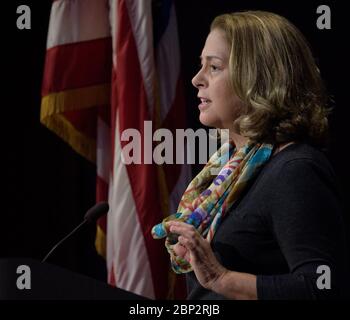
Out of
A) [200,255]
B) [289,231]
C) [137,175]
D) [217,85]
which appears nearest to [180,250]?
[200,255]

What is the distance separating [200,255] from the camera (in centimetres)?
113

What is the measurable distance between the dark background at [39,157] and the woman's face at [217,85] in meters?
1.14

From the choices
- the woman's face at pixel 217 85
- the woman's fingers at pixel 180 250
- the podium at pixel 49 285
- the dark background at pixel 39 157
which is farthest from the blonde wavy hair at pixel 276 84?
the dark background at pixel 39 157

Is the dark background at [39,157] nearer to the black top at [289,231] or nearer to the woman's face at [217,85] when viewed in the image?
the woman's face at [217,85]

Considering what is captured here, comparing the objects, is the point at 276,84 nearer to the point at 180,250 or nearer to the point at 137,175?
the point at 180,250

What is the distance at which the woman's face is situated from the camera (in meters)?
1.37

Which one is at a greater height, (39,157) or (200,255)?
(39,157)

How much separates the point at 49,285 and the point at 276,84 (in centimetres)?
61

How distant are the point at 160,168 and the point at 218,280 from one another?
3.88 feet

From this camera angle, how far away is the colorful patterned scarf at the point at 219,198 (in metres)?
1.29

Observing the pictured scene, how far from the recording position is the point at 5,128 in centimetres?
271

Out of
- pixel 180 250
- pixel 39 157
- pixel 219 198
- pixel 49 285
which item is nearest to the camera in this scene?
pixel 49 285

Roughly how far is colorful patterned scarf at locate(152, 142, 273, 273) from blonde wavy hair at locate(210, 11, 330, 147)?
57 mm

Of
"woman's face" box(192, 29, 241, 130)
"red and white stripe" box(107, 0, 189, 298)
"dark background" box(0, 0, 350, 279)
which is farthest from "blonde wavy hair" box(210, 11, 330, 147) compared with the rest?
"dark background" box(0, 0, 350, 279)
